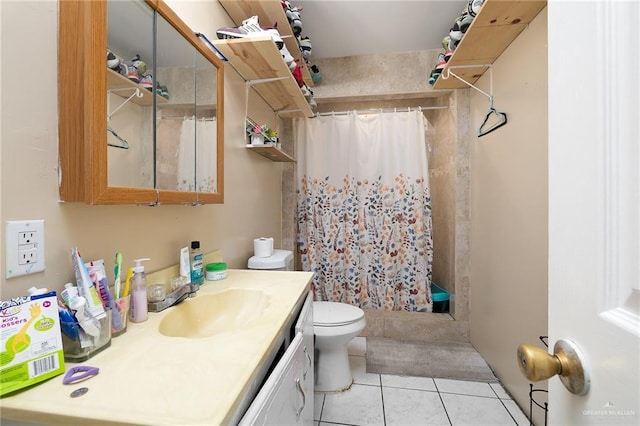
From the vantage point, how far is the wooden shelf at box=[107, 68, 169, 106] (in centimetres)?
78

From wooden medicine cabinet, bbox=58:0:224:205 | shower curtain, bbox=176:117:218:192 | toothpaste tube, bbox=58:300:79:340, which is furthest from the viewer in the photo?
shower curtain, bbox=176:117:218:192

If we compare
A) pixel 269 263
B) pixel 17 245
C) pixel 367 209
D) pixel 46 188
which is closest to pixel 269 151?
pixel 269 263

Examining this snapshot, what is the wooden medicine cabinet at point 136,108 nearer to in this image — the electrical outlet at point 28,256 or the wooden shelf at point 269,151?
the electrical outlet at point 28,256

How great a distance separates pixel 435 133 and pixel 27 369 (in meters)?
3.09

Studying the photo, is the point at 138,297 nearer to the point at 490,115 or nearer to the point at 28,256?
the point at 28,256

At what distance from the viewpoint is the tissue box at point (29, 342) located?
50cm

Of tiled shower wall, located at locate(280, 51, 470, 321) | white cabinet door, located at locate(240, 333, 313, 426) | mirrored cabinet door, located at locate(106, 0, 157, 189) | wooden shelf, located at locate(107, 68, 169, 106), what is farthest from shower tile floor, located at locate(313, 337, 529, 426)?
wooden shelf, located at locate(107, 68, 169, 106)

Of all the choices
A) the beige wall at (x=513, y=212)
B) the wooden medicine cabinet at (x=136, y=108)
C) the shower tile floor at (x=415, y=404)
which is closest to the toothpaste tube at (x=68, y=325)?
the wooden medicine cabinet at (x=136, y=108)

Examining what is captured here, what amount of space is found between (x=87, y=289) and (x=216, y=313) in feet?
1.61

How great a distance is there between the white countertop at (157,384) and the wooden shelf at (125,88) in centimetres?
69

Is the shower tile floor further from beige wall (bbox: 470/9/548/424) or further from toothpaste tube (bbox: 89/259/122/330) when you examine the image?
toothpaste tube (bbox: 89/259/122/330)

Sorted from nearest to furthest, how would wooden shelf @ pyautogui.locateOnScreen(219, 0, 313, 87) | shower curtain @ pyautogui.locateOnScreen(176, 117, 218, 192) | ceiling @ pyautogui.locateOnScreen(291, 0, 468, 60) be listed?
shower curtain @ pyautogui.locateOnScreen(176, 117, 218, 192) < wooden shelf @ pyautogui.locateOnScreen(219, 0, 313, 87) < ceiling @ pyautogui.locateOnScreen(291, 0, 468, 60)

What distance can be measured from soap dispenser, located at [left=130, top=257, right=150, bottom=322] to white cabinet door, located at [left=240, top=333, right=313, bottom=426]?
454 millimetres

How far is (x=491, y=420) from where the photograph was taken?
5.03ft
